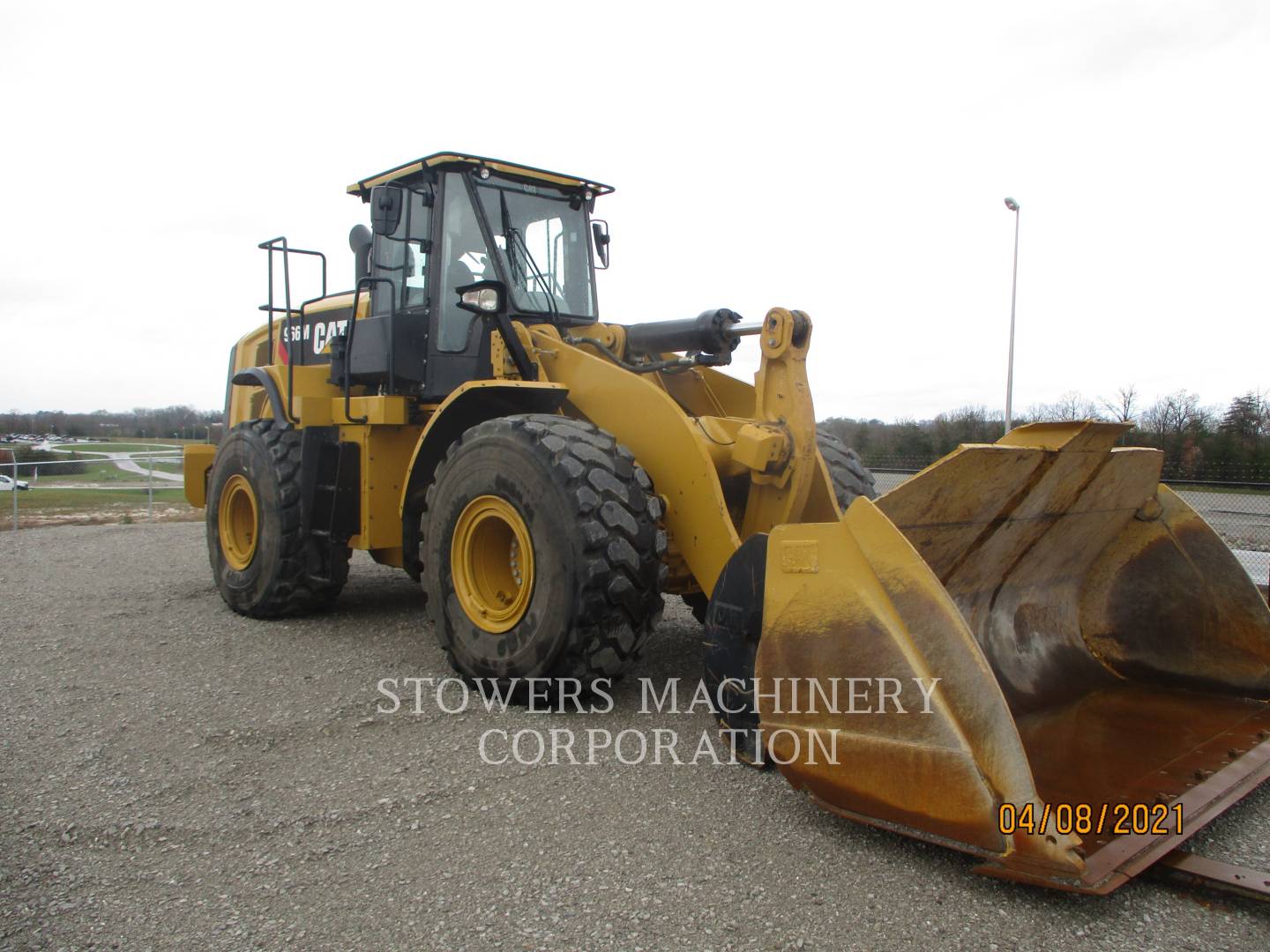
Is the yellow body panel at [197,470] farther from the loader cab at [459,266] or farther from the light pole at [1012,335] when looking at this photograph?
the light pole at [1012,335]

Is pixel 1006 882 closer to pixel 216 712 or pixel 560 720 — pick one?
pixel 560 720

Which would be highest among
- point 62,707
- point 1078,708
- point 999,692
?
point 999,692

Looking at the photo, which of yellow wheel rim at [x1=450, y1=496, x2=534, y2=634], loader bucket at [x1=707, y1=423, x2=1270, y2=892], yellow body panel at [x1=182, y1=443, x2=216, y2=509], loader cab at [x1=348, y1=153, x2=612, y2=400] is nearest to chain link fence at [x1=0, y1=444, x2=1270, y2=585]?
yellow body panel at [x1=182, y1=443, x2=216, y2=509]

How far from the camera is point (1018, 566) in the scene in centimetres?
423

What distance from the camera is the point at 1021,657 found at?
4188 millimetres

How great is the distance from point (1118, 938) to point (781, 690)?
3.87ft

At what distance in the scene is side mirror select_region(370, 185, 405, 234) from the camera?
18.2ft

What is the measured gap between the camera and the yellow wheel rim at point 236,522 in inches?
280

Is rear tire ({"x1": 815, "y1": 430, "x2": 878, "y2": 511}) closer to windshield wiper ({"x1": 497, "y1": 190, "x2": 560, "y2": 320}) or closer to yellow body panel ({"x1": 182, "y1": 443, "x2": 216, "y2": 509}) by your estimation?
windshield wiper ({"x1": 497, "y1": 190, "x2": 560, "y2": 320})

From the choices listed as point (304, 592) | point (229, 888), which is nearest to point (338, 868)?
point (229, 888)

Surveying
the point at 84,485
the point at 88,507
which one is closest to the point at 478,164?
the point at 84,485

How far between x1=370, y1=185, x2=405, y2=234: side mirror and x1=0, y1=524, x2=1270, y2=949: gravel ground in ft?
8.16
